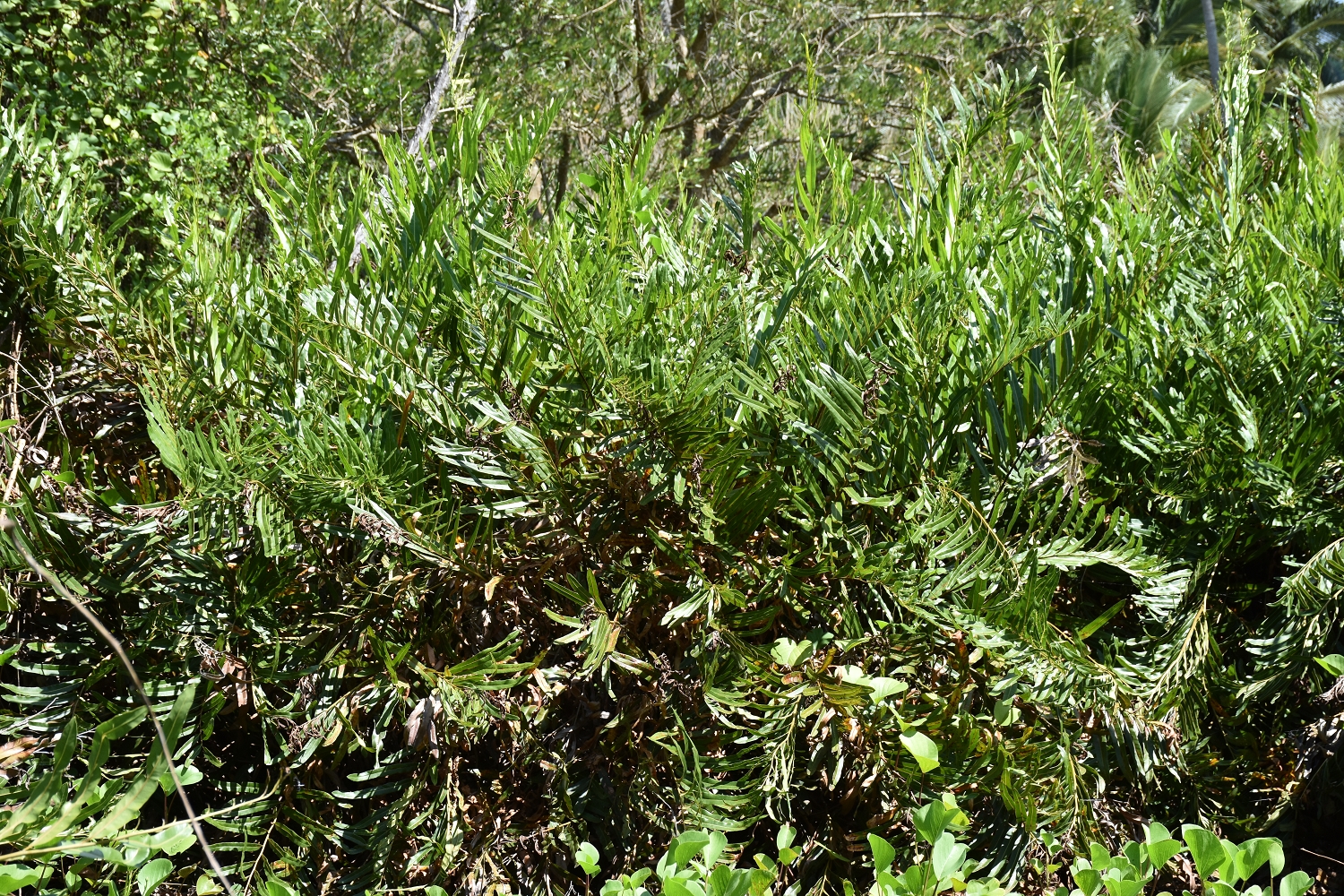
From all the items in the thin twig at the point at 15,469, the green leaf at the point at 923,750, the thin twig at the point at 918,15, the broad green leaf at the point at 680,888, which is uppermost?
the thin twig at the point at 918,15

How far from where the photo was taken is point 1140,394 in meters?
1.69

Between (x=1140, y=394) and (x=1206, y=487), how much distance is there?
18 cm

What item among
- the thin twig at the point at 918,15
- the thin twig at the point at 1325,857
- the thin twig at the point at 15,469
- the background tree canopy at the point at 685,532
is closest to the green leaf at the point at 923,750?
the background tree canopy at the point at 685,532

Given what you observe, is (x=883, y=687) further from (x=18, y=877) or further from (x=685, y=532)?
(x=18, y=877)

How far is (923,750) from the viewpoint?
138 cm

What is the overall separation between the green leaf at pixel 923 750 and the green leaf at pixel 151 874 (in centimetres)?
92

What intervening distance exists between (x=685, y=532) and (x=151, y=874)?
798mm

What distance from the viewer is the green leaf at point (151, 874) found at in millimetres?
1230

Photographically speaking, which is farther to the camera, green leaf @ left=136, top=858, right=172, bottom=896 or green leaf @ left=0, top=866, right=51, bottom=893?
green leaf @ left=136, top=858, right=172, bottom=896

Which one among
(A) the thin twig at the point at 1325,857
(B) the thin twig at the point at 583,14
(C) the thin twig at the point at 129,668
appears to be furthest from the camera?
(B) the thin twig at the point at 583,14

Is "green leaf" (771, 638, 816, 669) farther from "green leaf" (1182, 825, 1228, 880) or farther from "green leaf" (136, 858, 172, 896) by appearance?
"green leaf" (136, 858, 172, 896)

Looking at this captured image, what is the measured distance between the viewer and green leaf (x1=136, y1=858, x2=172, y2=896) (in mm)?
1230

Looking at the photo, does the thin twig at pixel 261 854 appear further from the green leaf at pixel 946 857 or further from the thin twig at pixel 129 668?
the green leaf at pixel 946 857

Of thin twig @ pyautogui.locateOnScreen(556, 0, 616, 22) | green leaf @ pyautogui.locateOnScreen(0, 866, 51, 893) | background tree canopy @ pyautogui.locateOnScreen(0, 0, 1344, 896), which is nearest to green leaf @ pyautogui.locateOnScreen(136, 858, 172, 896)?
background tree canopy @ pyautogui.locateOnScreen(0, 0, 1344, 896)
